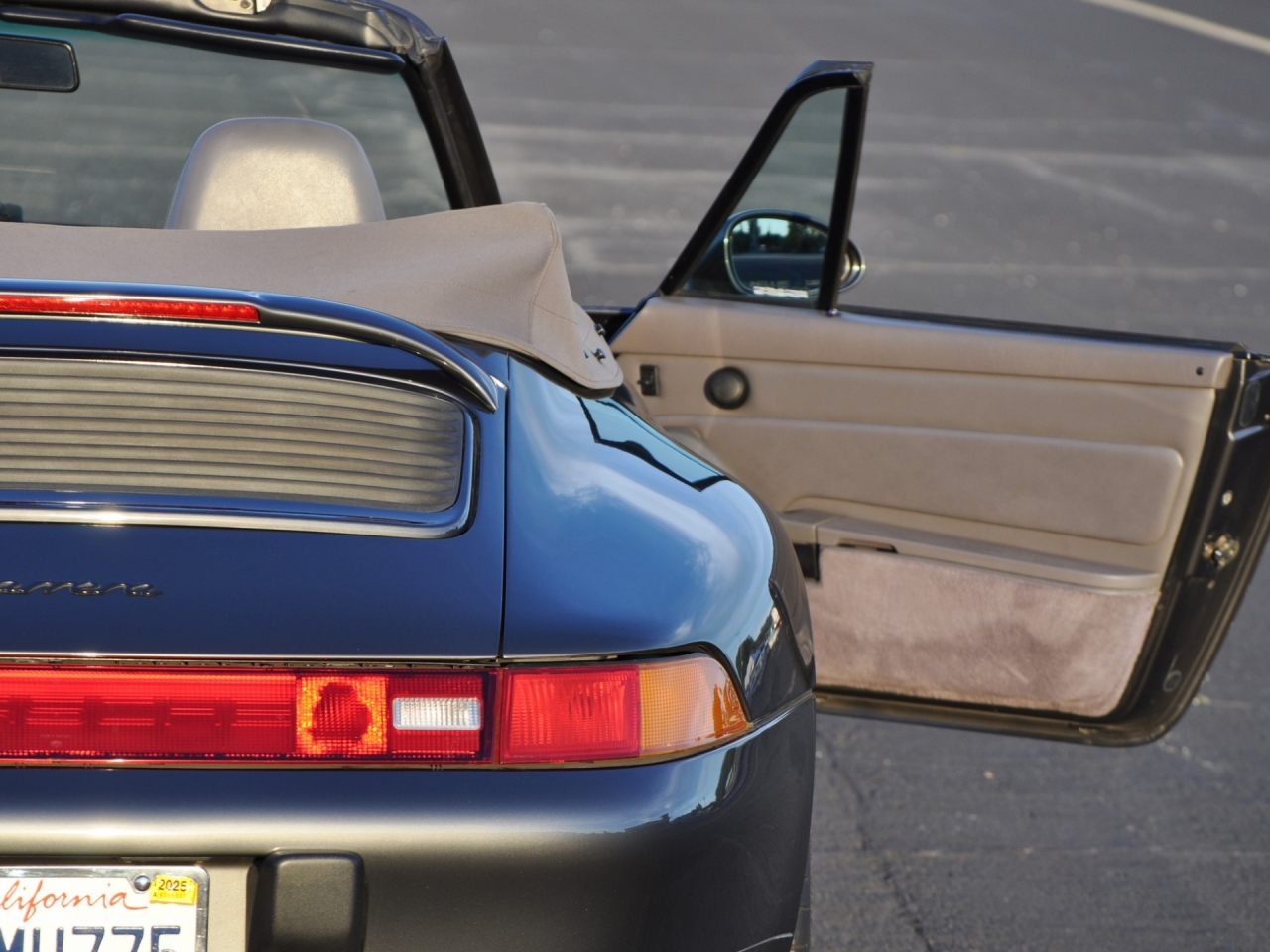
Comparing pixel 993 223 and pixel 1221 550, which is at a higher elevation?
pixel 1221 550

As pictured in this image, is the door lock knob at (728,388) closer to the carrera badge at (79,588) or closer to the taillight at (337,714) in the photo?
the taillight at (337,714)

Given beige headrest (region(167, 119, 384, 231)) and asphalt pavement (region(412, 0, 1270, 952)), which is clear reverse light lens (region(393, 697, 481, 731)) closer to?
beige headrest (region(167, 119, 384, 231))

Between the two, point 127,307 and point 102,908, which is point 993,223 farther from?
point 102,908

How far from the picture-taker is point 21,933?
5.16 feet

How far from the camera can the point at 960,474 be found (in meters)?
3.23

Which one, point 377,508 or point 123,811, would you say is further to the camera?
point 377,508

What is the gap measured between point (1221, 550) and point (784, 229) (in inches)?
45.1

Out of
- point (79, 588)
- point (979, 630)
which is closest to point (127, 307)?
point (79, 588)

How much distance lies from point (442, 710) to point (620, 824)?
240 millimetres

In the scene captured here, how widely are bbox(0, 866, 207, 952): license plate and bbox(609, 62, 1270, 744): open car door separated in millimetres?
1761

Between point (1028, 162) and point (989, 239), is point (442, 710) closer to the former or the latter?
point (989, 239)

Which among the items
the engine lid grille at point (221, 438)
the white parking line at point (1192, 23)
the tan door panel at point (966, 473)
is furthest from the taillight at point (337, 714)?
the white parking line at point (1192, 23)

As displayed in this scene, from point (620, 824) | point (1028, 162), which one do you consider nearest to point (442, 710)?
point (620, 824)

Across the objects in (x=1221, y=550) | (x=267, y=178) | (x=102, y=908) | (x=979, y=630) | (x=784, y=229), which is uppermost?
(x=267, y=178)
